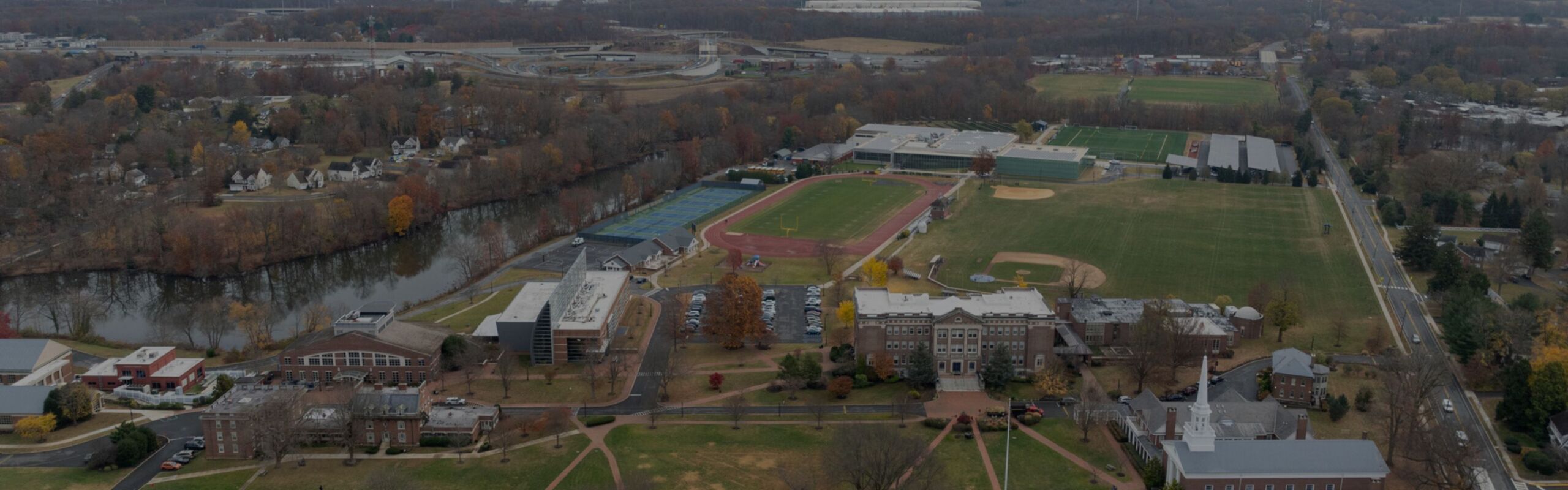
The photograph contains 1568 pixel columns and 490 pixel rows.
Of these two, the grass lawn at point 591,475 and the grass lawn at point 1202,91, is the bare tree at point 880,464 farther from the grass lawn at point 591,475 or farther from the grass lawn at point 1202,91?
the grass lawn at point 1202,91

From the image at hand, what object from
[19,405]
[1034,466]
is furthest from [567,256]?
[1034,466]

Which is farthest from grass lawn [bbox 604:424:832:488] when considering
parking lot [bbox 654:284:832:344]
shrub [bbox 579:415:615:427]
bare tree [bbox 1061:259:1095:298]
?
bare tree [bbox 1061:259:1095:298]

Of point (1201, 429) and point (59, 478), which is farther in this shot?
point (59, 478)

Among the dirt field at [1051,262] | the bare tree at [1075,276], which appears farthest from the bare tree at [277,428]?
the dirt field at [1051,262]

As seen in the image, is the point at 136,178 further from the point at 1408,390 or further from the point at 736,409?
the point at 1408,390

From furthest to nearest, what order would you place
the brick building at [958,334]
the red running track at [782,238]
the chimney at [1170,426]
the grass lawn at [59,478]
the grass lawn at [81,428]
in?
the red running track at [782,238], the brick building at [958,334], the grass lawn at [81,428], the chimney at [1170,426], the grass lawn at [59,478]
